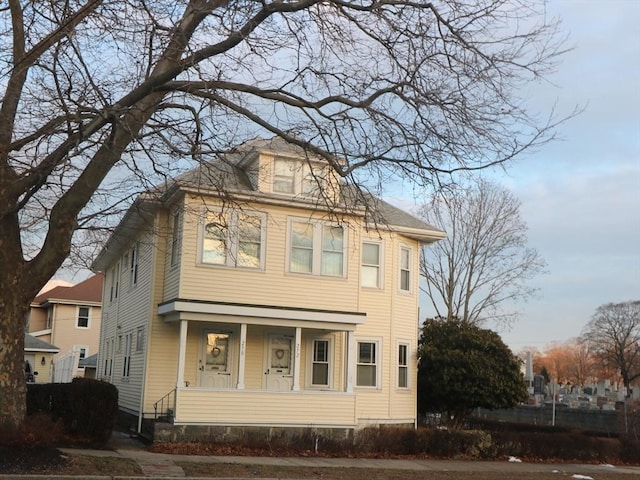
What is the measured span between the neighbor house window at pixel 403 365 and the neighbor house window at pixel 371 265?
7.82ft

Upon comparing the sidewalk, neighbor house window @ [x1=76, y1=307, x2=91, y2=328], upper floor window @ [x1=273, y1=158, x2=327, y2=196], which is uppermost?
upper floor window @ [x1=273, y1=158, x2=327, y2=196]

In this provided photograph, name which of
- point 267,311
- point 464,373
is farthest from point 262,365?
point 464,373

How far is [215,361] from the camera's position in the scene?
21172 mm

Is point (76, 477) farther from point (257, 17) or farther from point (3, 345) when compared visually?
point (257, 17)

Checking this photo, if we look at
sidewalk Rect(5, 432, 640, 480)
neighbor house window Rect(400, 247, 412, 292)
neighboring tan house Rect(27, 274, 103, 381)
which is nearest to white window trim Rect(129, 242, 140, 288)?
sidewalk Rect(5, 432, 640, 480)

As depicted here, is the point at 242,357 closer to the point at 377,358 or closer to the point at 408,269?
the point at 377,358

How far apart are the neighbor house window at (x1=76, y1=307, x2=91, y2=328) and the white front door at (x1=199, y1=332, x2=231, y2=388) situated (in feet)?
106

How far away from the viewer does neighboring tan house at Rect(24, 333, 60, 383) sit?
142 ft

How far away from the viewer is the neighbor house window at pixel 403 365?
23.5m

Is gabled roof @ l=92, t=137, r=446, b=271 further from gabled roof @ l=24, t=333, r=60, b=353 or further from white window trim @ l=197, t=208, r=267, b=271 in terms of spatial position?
gabled roof @ l=24, t=333, r=60, b=353

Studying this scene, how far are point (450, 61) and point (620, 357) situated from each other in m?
74.7

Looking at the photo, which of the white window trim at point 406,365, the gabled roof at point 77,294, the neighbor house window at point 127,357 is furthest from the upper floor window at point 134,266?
the gabled roof at point 77,294

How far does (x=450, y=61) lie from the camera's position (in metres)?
12.3

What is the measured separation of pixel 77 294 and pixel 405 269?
33245 millimetres
